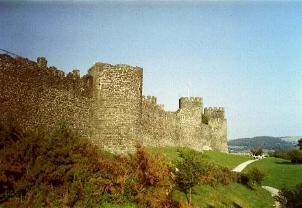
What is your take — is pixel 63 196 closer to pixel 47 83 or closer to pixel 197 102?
pixel 47 83

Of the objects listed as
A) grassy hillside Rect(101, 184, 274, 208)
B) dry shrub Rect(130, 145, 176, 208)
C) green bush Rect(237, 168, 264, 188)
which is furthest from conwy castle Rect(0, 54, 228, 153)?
green bush Rect(237, 168, 264, 188)

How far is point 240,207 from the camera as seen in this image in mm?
27219

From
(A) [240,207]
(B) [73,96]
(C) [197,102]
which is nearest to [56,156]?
(B) [73,96]

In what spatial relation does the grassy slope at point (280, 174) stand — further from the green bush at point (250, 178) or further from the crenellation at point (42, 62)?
the crenellation at point (42, 62)

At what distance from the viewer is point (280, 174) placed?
44.2 metres

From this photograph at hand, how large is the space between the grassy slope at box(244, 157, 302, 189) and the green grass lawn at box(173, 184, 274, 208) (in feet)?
16.8

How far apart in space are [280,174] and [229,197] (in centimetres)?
1820

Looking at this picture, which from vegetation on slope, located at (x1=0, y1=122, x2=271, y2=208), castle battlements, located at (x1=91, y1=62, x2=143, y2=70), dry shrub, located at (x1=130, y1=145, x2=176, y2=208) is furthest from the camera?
castle battlements, located at (x1=91, y1=62, x2=143, y2=70)

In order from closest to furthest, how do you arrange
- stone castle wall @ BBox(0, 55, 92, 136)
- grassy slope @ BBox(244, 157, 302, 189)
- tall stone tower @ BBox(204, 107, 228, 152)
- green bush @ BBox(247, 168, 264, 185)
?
stone castle wall @ BBox(0, 55, 92, 136)
green bush @ BBox(247, 168, 264, 185)
grassy slope @ BBox(244, 157, 302, 189)
tall stone tower @ BBox(204, 107, 228, 152)

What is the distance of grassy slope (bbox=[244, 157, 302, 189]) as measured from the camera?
40.0 m

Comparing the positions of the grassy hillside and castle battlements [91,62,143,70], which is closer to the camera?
the grassy hillside

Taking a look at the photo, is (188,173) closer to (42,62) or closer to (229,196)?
(229,196)

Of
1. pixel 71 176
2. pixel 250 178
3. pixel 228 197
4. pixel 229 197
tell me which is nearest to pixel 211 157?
pixel 250 178

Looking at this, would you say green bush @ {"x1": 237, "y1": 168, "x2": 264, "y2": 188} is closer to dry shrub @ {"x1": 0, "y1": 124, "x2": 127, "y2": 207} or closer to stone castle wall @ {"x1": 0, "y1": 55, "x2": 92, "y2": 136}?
stone castle wall @ {"x1": 0, "y1": 55, "x2": 92, "y2": 136}
